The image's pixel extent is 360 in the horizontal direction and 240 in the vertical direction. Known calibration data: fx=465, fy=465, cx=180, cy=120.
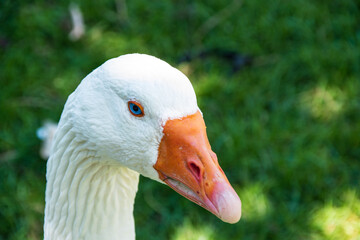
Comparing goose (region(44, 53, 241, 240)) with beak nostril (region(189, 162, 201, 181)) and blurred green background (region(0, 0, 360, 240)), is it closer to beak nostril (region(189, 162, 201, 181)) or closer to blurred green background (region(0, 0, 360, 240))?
beak nostril (region(189, 162, 201, 181))

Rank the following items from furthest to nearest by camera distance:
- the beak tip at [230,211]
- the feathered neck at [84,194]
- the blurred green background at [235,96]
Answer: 1. the blurred green background at [235,96]
2. the feathered neck at [84,194]
3. the beak tip at [230,211]

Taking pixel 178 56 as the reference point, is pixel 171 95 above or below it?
below

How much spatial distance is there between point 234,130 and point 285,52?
1.09 m

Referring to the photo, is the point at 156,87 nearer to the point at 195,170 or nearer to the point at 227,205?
the point at 195,170

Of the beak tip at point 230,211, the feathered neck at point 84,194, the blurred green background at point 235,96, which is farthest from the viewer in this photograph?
the blurred green background at point 235,96

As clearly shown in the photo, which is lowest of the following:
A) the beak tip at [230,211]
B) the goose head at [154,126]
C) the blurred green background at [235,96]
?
the beak tip at [230,211]

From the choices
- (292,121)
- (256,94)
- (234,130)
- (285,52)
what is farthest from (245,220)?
(285,52)

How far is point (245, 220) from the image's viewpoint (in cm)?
264

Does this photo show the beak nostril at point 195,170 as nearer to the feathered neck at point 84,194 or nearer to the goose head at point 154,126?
the goose head at point 154,126

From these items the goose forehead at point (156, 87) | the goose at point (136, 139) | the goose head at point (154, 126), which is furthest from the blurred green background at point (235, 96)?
the goose forehead at point (156, 87)

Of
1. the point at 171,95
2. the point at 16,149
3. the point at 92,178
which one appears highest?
the point at 16,149

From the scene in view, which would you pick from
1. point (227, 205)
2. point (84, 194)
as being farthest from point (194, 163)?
point (84, 194)

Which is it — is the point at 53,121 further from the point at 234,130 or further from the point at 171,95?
the point at 171,95

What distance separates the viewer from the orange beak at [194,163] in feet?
4.26
